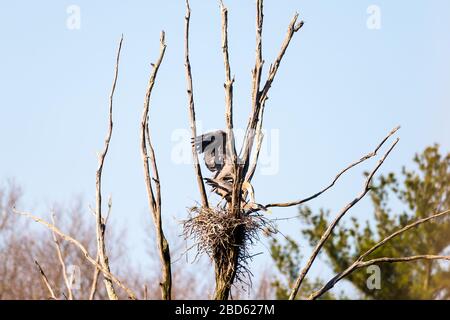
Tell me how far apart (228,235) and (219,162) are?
0.44 m

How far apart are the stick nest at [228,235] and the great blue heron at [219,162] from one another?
0.10 m

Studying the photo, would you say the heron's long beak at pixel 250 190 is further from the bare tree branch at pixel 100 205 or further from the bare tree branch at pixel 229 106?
the bare tree branch at pixel 100 205

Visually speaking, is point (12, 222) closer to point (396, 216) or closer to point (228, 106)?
point (396, 216)

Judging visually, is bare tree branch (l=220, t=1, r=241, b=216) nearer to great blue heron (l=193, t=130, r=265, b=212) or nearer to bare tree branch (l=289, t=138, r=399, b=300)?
great blue heron (l=193, t=130, r=265, b=212)

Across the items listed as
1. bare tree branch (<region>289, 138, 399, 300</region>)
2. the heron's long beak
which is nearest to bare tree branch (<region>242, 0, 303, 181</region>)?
the heron's long beak

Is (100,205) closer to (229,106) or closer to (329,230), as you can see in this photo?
(229,106)

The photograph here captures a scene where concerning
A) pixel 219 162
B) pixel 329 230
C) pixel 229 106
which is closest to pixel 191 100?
pixel 229 106

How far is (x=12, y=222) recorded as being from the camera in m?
30.3

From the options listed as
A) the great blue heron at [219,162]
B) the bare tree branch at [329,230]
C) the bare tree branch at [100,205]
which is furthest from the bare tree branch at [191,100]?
the bare tree branch at [329,230]

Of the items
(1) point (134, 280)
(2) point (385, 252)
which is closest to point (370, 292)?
(2) point (385, 252)

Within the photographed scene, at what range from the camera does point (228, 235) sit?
15.5 feet

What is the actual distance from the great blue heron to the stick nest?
0.10 m
